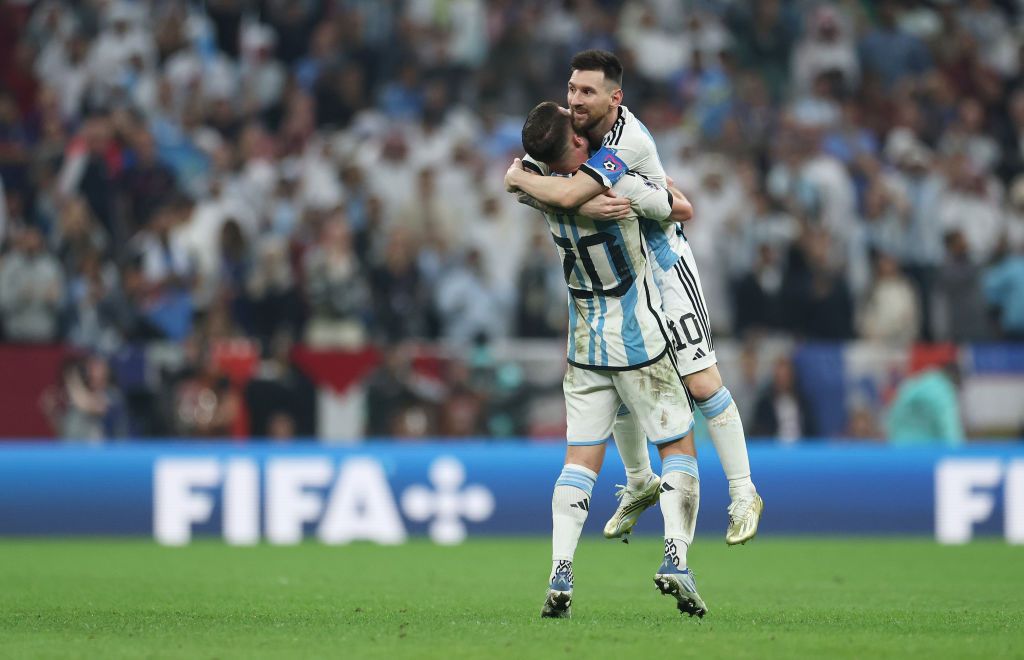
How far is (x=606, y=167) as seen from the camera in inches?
320

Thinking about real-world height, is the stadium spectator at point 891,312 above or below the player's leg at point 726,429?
above

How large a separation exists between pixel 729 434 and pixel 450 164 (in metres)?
10.4

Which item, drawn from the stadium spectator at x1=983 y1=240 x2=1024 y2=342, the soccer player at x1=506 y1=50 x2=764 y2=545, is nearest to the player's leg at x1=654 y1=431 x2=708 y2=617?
the soccer player at x1=506 y1=50 x2=764 y2=545

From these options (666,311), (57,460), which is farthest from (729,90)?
(666,311)

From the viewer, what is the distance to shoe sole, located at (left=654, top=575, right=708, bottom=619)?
8086 mm

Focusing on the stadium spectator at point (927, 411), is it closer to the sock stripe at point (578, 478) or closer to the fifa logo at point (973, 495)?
the fifa logo at point (973, 495)

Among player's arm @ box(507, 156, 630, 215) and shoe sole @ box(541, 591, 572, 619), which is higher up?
player's arm @ box(507, 156, 630, 215)

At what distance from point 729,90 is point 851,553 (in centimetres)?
868

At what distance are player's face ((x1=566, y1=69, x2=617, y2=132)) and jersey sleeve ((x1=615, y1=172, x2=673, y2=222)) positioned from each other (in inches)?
13.0

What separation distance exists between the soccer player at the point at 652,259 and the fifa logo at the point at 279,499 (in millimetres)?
6377

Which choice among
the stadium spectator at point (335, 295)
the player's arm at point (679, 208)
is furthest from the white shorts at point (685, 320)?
the stadium spectator at point (335, 295)

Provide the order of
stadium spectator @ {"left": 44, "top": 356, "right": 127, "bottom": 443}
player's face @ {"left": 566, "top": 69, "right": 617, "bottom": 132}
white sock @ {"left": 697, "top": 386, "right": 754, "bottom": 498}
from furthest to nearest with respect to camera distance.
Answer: stadium spectator @ {"left": 44, "top": 356, "right": 127, "bottom": 443}
white sock @ {"left": 697, "top": 386, "right": 754, "bottom": 498}
player's face @ {"left": 566, "top": 69, "right": 617, "bottom": 132}

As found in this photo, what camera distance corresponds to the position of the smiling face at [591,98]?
8141 mm

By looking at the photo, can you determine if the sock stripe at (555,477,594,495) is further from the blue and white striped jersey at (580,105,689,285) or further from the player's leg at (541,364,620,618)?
the blue and white striped jersey at (580,105,689,285)
